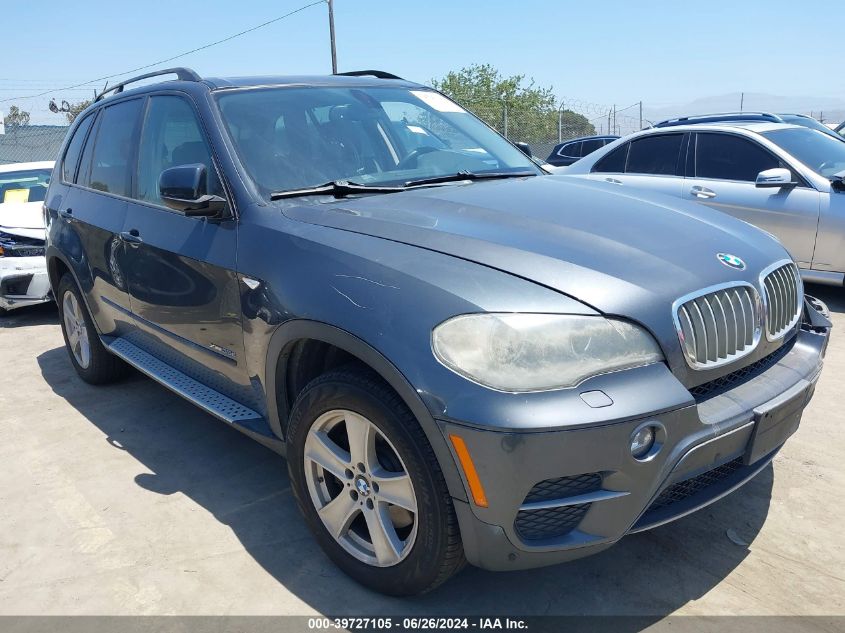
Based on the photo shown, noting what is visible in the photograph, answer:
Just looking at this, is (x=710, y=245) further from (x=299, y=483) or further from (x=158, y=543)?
(x=158, y=543)

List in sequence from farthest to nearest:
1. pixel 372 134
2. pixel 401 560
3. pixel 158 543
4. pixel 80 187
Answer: pixel 80 187 → pixel 372 134 → pixel 158 543 → pixel 401 560

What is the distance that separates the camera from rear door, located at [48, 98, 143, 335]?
400cm

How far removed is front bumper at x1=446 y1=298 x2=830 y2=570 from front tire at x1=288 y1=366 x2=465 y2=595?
0.13 meters

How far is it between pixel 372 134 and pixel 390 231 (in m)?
1.10

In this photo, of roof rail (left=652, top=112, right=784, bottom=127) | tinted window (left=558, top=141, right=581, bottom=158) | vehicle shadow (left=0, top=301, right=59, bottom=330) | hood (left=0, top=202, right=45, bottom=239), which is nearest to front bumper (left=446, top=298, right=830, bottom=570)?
hood (left=0, top=202, right=45, bottom=239)

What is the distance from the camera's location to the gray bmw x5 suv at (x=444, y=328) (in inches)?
80.4

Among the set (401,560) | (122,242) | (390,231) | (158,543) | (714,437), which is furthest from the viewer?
(122,242)

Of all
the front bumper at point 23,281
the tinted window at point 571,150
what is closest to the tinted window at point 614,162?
the front bumper at point 23,281

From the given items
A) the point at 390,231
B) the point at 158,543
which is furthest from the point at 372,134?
the point at 158,543

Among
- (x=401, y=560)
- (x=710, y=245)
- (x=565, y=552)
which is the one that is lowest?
(x=401, y=560)

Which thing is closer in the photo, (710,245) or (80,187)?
(710,245)

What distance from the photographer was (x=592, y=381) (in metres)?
2.03

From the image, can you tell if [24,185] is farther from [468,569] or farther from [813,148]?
[813,148]

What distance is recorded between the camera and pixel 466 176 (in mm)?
3432
